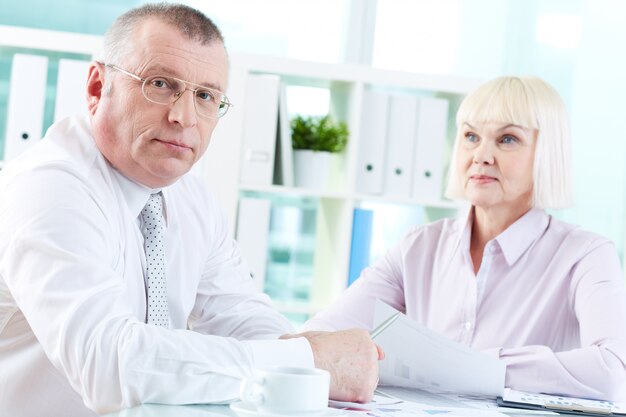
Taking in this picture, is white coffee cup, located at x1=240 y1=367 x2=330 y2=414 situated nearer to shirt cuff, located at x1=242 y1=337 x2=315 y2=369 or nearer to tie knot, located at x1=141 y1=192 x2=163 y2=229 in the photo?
shirt cuff, located at x1=242 y1=337 x2=315 y2=369

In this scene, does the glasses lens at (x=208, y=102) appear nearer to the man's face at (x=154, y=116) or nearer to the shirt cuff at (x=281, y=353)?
the man's face at (x=154, y=116)

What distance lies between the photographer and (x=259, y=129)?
341 cm

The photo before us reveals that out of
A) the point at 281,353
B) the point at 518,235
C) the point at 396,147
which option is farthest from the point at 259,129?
the point at 281,353

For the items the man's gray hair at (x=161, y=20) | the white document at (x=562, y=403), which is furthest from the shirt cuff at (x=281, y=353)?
the man's gray hair at (x=161, y=20)

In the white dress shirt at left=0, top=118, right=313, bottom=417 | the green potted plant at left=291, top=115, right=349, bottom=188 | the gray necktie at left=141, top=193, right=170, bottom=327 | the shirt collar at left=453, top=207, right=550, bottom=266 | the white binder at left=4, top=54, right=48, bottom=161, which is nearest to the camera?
the white dress shirt at left=0, top=118, right=313, bottom=417

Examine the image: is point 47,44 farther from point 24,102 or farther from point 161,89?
point 161,89

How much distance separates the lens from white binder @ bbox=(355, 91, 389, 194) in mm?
3525

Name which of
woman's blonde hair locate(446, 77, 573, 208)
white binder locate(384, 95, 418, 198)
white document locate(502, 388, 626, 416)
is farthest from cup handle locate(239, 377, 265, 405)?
white binder locate(384, 95, 418, 198)

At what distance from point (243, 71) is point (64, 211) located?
2077 mm

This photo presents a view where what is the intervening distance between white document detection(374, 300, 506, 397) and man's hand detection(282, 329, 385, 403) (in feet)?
0.60

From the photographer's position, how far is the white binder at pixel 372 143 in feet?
11.6

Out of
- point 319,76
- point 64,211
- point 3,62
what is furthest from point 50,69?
point 64,211

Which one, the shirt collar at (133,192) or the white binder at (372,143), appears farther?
the white binder at (372,143)

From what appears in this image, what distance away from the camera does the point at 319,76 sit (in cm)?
350
